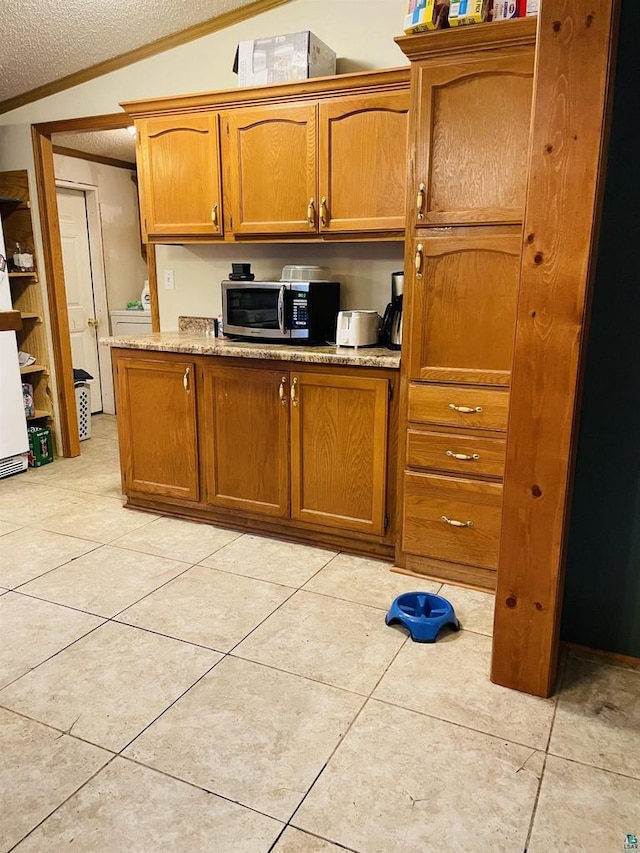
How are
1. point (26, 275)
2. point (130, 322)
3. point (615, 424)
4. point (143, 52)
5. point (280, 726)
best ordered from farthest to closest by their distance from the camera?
point (130, 322) → point (26, 275) → point (143, 52) → point (615, 424) → point (280, 726)

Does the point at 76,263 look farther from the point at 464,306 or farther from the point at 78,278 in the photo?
the point at 464,306

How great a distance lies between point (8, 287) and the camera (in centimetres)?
405

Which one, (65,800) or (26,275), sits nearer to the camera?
(65,800)

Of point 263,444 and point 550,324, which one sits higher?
point 550,324

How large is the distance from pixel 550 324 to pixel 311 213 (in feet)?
5.06

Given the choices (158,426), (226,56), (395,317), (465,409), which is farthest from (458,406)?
(226,56)

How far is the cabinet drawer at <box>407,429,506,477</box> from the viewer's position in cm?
252

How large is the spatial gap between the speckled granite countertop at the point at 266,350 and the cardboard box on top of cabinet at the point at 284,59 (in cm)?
123

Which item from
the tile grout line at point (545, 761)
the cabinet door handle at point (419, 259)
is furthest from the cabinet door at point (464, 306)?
the tile grout line at point (545, 761)

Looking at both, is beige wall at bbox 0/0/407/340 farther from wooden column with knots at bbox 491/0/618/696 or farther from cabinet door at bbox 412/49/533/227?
wooden column with knots at bbox 491/0/618/696

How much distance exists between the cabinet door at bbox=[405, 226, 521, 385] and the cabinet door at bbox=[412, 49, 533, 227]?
10 cm

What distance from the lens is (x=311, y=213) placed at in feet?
9.68

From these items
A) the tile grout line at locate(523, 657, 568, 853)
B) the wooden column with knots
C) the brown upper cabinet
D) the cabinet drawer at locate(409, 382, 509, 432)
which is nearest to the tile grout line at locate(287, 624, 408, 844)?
the wooden column with knots

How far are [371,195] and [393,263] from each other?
430 millimetres
